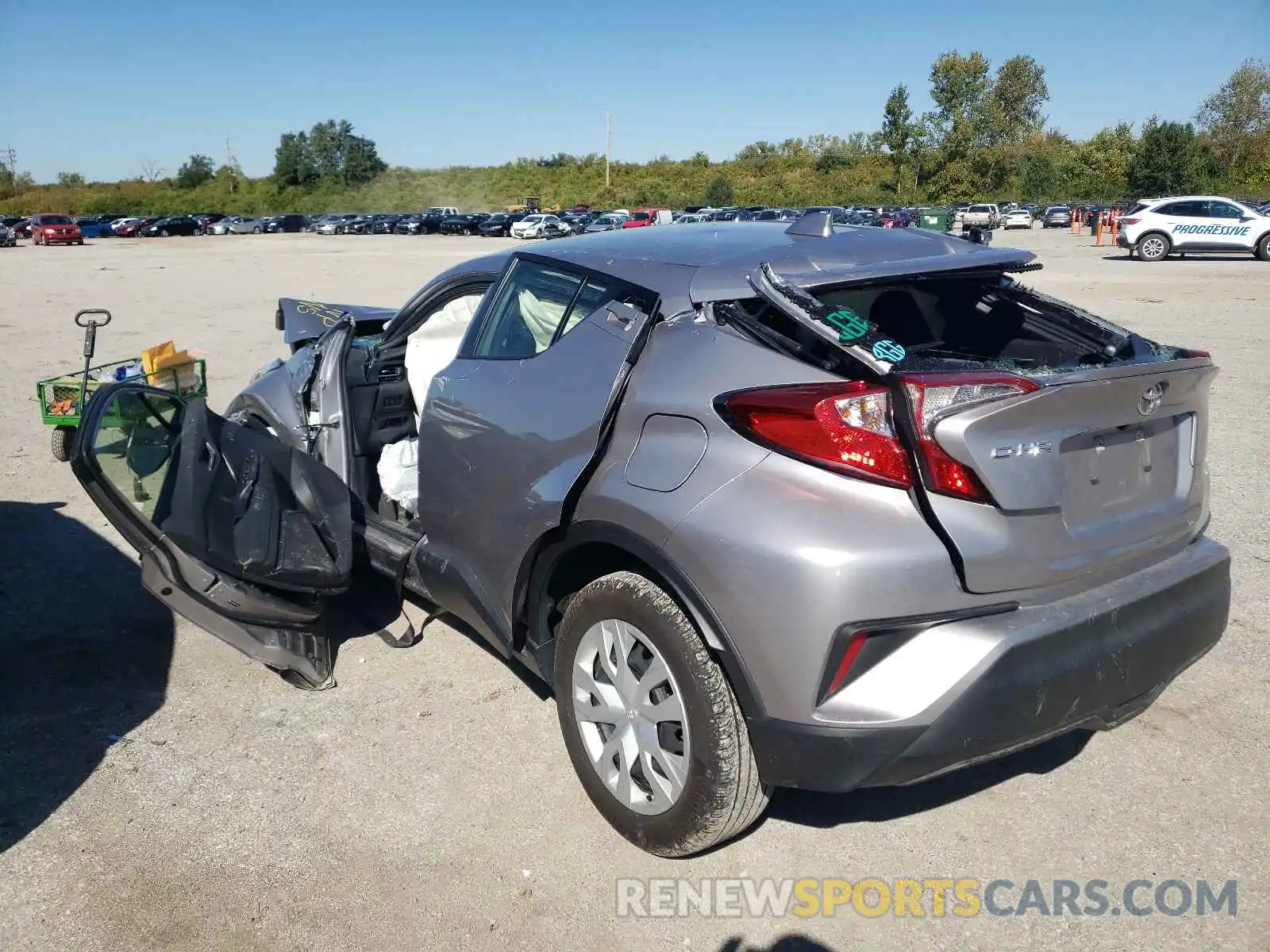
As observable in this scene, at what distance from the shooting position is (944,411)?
2.29m

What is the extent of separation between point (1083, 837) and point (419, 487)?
2525mm

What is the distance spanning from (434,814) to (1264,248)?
97.8 ft

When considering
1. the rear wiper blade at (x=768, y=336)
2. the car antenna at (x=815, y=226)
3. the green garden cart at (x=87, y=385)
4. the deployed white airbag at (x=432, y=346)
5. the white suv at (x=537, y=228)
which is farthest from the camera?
the white suv at (x=537, y=228)

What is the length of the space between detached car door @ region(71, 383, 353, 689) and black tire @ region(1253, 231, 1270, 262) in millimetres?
28991

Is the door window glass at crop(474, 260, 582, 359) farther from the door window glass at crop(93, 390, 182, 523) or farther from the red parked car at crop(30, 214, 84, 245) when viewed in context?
the red parked car at crop(30, 214, 84, 245)

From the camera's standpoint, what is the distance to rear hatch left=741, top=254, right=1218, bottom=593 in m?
2.31

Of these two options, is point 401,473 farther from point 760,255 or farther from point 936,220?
point 936,220

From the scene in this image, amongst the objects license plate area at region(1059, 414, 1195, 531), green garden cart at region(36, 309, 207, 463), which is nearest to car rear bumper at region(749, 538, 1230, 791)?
license plate area at region(1059, 414, 1195, 531)

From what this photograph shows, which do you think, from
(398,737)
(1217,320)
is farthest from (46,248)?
(398,737)

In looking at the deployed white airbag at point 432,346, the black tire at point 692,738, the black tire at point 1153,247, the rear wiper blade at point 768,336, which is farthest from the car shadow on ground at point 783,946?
the black tire at point 1153,247

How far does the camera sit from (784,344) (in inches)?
102

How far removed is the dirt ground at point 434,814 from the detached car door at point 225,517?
1.18ft

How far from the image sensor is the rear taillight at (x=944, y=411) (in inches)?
90.3

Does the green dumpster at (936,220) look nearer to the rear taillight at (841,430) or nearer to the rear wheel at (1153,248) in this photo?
the rear wheel at (1153,248)
